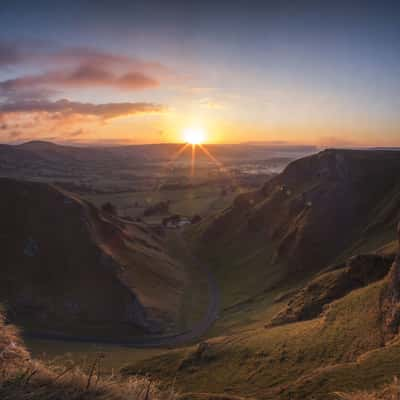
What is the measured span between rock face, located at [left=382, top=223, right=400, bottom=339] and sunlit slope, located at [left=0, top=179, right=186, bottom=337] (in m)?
32.8

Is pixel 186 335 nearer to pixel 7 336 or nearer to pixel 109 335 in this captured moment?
pixel 109 335

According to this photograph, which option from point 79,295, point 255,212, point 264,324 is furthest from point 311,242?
point 79,295

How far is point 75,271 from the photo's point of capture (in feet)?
184

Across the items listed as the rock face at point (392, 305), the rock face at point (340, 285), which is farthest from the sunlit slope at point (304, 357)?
the rock face at point (340, 285)

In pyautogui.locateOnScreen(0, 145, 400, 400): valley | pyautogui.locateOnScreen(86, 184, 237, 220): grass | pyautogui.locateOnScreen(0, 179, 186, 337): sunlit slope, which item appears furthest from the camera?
pyautogui.locateOnScreen(86, 184, 237, 220): grass

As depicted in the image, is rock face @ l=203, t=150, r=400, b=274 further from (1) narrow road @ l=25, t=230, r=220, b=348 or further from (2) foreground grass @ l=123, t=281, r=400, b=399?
(2) foreground grass @ l=123, t=281, r=400, b=399

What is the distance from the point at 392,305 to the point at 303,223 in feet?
150

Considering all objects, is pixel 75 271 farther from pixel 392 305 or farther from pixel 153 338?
pixel 392 305

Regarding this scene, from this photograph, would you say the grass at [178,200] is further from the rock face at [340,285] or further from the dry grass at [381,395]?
the dry grass at [381,395]

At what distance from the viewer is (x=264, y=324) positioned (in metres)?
39.9

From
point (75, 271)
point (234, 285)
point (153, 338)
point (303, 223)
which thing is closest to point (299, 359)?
point (153, 338)

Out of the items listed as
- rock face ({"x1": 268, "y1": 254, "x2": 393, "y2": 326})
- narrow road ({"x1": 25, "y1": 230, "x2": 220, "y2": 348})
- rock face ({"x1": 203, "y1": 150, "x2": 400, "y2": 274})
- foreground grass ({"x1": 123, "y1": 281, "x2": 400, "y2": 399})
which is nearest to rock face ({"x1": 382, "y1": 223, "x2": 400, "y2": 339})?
foreground grass ({"x1": 123, "y1": 281, "x2": 400, "y2": 399})

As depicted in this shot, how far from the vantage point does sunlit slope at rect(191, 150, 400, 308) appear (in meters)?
60.9

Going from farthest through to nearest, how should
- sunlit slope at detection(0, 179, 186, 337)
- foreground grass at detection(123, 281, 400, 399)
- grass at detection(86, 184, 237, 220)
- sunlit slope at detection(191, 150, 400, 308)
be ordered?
grass at detection(86, 184, 237, 220)
sunlit slope at detection(191, 150, 400, 308)
sunlit slope at detection(0, 179, 186, 337)
foreground grass at detection(123, 281, 400, 399)
